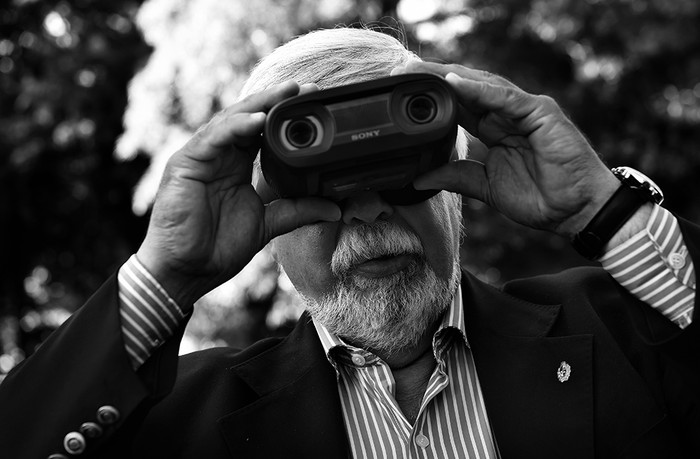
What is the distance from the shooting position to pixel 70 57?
7770 millimetres

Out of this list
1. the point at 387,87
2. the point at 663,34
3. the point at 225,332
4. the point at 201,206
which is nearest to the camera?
the point at 387,87

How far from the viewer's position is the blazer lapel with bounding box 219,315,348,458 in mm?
2295

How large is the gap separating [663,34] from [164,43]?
11.1 feet

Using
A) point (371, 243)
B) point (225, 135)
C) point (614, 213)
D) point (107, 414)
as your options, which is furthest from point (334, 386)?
point (614, 213)

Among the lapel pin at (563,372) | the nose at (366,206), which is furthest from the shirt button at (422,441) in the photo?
the nose at (366,206)

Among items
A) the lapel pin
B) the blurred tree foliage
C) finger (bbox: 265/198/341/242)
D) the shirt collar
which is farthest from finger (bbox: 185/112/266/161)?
the blurred tree foliage

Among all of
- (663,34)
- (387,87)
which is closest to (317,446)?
(387,87)

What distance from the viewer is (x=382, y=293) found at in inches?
94.2

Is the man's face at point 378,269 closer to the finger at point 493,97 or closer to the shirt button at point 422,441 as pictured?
the shirt button at point 422,441

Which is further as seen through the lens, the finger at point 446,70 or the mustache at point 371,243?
the mustache at point 371,243

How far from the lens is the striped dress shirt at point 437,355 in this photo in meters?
2.07

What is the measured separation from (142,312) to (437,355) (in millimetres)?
808

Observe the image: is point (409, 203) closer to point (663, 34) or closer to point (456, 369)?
point (456, 369)

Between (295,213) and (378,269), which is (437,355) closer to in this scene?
(378,269)
